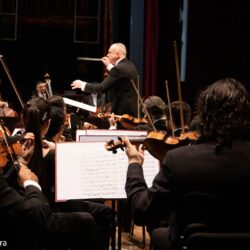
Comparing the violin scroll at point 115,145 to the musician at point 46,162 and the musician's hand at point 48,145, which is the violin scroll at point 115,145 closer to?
the musician at point 46,162

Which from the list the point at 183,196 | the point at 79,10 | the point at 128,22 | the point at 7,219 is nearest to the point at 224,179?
the point at 183,196

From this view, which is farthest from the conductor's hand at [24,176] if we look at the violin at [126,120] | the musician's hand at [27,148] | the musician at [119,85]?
the musician at [119,85]

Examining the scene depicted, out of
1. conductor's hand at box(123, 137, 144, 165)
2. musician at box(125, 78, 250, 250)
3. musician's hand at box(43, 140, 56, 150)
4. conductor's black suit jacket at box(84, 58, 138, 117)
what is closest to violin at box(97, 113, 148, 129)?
conductor's black suit jacket at box(84, 58, 138, 117)

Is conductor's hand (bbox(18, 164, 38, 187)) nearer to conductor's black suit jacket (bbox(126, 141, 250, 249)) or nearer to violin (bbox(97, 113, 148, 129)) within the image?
conductor's black suit jacket (bbox(126, 141, 250, 249))

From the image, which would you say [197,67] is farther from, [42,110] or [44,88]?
[42,110]

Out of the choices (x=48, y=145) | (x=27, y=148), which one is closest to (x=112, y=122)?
(x=48, y=145)

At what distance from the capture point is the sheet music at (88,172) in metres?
3.21

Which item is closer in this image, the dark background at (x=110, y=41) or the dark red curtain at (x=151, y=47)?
the dark background at (x=110, y=41)

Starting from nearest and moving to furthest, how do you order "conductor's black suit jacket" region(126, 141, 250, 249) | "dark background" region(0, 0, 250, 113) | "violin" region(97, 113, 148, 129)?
"conductor's black suit jacket" region(126, 141, 250, 249)
"violin" region(97, 113, 148, 129)
"dark background" region(0, 0, 250, 113)

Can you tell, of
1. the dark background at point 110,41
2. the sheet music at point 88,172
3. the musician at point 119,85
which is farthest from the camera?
the dark background at point 110,41

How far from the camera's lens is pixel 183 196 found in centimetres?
227

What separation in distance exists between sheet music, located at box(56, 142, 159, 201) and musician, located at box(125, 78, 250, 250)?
83cm

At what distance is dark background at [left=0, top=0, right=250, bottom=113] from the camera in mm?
7707

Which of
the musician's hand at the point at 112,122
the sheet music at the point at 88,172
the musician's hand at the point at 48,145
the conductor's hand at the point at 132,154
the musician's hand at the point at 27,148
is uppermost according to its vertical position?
the conductor's hand at the point at 132,154
